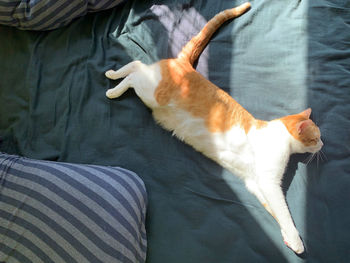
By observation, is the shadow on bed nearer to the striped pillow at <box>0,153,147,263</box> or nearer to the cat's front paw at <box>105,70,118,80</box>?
the striped pillow at <box>0,153,147,263</box>

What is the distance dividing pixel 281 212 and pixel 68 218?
0.69 metres

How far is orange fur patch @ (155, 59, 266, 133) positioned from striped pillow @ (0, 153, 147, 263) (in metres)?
0.38

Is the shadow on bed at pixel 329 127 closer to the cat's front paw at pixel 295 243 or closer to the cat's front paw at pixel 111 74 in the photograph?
the cat's front paw at pixel 295 243

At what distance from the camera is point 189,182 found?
3.34 ft

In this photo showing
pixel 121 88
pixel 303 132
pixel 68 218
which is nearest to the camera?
pixel 68 218

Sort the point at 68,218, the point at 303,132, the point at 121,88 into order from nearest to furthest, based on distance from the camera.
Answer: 1. the point at 68,218
2. the point at 303,132
3. the point at 121,88

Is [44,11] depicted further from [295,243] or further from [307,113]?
[295,243]

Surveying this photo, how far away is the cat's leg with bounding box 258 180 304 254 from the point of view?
34.4 inches

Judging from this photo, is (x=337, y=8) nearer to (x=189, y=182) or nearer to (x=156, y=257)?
(x=189, y=182)

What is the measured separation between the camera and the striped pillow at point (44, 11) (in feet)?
3.92

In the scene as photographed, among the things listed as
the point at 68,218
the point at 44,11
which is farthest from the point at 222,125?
the point at 44,11

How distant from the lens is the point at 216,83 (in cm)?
113

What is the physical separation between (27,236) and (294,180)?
918 mm

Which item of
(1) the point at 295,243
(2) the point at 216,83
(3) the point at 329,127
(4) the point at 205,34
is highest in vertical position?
(4) the point at 205,34
